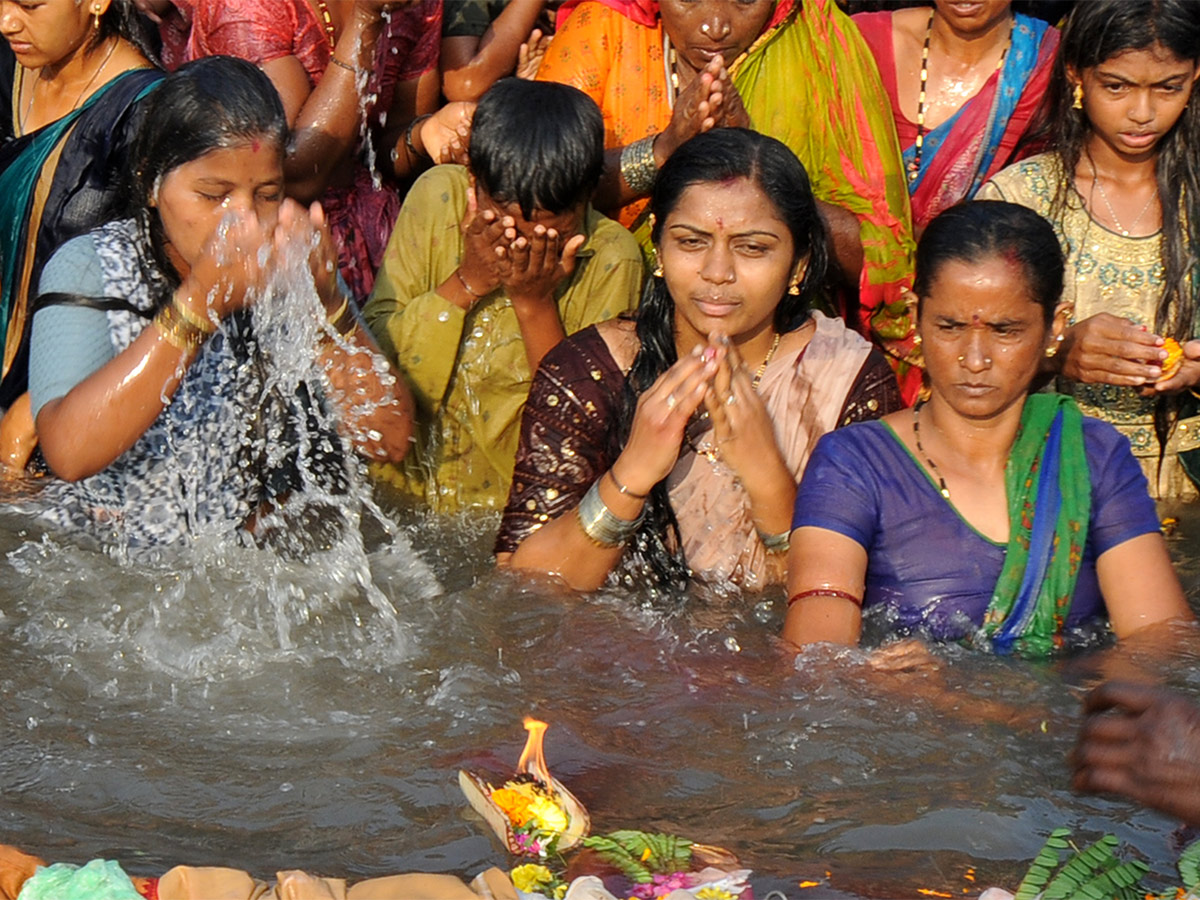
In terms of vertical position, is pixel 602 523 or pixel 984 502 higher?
pixel 984 502

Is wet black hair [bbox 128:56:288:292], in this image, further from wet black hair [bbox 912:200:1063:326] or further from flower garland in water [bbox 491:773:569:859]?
flower garland in water [bbox 491:773:569:859]

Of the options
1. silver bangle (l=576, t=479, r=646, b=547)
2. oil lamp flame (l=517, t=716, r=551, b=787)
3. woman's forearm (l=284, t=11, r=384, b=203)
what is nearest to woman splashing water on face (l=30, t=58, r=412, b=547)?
silver bangle (l=576, t=479, r=646, b=547)

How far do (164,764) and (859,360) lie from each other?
2001mm

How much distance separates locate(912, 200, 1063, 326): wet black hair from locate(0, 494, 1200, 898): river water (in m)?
0.86

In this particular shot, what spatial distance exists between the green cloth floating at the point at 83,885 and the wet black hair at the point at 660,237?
1.76m

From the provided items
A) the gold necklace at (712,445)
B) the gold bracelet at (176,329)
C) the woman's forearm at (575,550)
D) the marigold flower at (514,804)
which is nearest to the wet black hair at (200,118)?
the gold bracelet at (176,329)

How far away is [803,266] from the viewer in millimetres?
4086

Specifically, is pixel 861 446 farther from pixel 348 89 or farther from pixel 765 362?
pixel 348 89

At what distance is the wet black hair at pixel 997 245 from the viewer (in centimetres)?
363

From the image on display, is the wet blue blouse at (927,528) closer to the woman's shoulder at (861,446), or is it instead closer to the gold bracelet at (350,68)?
the woman's shoulder at (861,446)

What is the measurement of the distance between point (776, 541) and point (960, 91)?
184cm

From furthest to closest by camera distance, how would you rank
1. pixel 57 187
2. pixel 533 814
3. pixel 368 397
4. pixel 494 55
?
pixel 494 55
pixel 57 187
pixel 368 397
pixel 533 814

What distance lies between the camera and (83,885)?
261cm

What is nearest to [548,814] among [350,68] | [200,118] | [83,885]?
[83,885]
